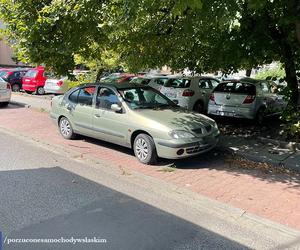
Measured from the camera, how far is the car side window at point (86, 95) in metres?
8.33

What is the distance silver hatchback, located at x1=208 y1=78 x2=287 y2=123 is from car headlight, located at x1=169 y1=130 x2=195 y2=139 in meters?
4.43

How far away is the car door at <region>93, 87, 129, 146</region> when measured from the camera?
7.45 meters

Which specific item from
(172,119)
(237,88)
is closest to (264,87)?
(237,88)

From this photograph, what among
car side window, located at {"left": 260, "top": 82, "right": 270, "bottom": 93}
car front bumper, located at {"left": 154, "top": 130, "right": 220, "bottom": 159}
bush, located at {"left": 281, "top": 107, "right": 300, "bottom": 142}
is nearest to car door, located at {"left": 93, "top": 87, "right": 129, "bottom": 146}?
car front bumper, located at {"left": 154, "top": 130, "right": 220, "bottom": 159}

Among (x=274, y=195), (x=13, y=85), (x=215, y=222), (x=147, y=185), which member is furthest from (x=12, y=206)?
(x=13, y=85)

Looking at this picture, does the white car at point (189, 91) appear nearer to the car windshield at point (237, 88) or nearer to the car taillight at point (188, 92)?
the car taillight at point (188, 92)

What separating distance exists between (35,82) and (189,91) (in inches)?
436

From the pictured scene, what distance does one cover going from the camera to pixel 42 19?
8570 mm

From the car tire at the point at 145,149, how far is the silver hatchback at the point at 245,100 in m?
4.63

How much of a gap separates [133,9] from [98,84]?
2.35m

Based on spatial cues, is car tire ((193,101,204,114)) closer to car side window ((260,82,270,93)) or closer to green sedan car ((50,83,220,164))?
car side window ((260,82,270,93))

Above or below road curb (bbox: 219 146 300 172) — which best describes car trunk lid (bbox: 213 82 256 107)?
above

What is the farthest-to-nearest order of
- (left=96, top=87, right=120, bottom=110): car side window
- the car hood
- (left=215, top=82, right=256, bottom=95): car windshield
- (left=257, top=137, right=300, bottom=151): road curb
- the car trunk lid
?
(left=215, top=82, right=256, bottom=95): car windshield < the car trunk lid < (left=257, top=137, right=300, bottom=151): road curb < (left=96, top=87, right=120, bottom=110): car side window < the car hood

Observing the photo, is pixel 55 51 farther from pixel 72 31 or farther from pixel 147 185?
pixel 147 185
